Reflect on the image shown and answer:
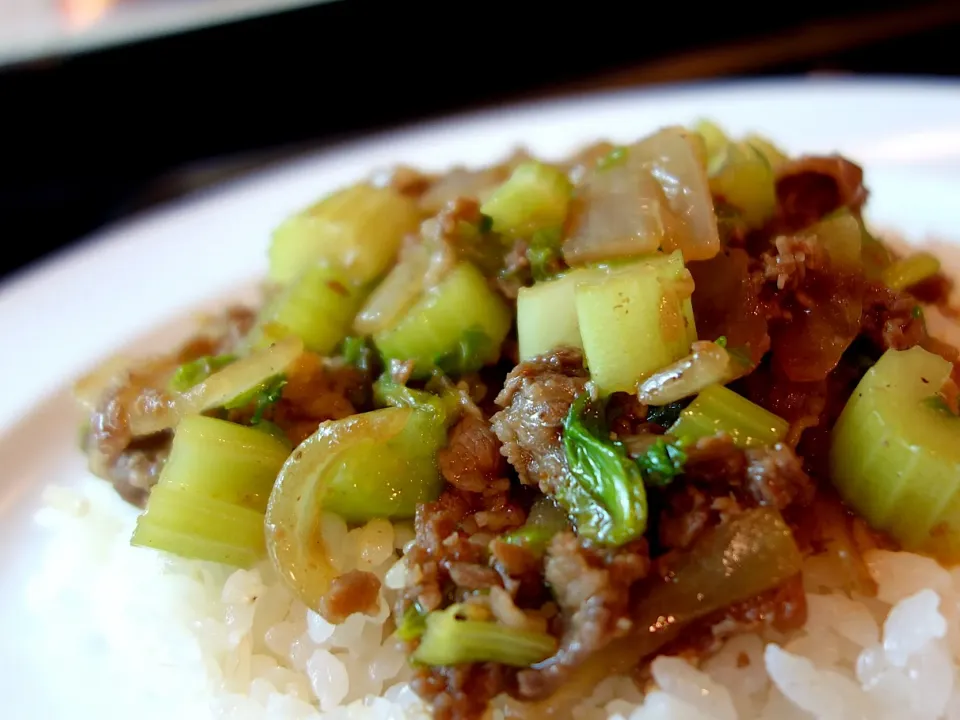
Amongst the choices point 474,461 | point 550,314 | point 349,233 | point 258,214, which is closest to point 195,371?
point 349,233

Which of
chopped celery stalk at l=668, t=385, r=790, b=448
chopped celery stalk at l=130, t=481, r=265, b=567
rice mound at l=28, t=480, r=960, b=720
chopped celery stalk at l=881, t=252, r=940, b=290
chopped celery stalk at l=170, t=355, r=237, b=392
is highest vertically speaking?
chopped celery stalk at l=881, t=252, r=940, b=290

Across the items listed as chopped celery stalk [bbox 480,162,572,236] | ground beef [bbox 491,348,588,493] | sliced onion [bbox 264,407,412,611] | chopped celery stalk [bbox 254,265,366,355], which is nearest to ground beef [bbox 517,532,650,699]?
ground beef [bbox 491,348,588,493]

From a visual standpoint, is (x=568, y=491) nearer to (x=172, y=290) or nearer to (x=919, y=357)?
(x=919, y=357)

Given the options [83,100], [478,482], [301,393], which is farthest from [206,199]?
[478,482]

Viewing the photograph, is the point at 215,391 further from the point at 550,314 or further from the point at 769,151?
the point at 769,151

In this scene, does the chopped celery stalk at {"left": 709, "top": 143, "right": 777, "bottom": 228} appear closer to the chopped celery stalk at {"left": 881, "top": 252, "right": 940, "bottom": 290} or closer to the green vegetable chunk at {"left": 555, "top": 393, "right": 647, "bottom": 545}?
the chopped celery stalk at {"left": 881, "top": 252, "right": 940, "bottom": 290}

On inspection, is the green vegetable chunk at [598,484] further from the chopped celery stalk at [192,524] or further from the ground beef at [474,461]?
the chopped celery stalk at [192,524]

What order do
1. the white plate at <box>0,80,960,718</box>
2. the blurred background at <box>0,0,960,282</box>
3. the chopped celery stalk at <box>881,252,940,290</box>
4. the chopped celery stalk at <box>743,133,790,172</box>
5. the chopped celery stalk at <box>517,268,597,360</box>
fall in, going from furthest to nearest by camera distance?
1. the blurred background at <box>0,0,960,282</box>
2. the white plate at <box>0,80,960,718</box>
3. the chopped celery stalk at <box>743,133,790,172</box>
4. the chopped celery stalk at <box>881,252,940,290</box>
5. the chopped celery stalk at <box>517,268,597,360</box>
